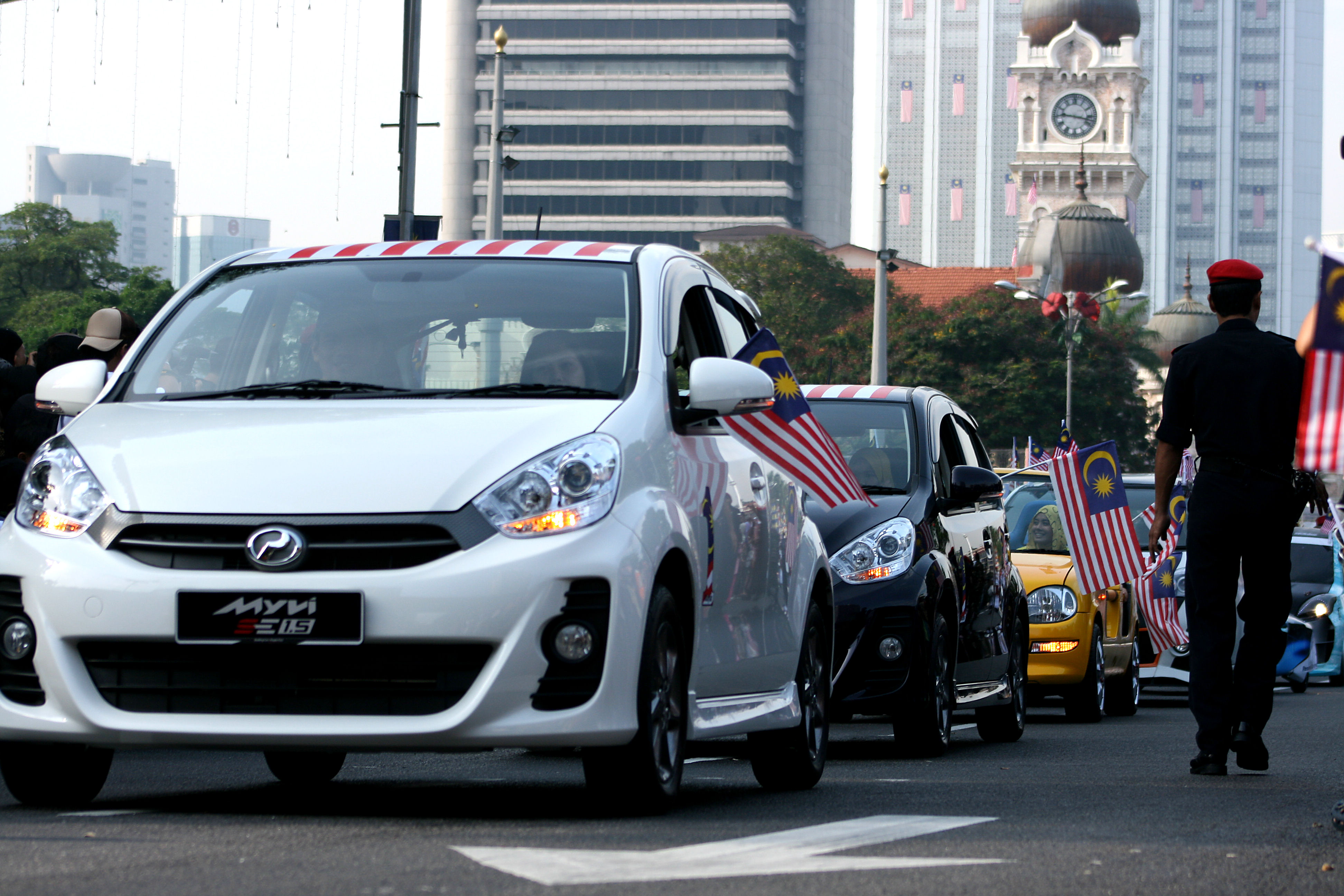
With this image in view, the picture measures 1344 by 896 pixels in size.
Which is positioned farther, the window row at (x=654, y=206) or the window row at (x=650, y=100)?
the window row at (x=650, y=100)

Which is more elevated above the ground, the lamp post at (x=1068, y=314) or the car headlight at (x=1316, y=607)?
the lamp post at (x=1068, y=314)

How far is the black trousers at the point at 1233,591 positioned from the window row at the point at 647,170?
137 m

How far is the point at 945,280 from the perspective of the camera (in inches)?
4818

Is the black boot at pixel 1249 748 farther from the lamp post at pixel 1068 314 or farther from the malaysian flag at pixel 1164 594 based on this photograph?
the lamp post at pixel 1068 314

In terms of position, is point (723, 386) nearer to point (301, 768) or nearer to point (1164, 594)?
point (301, 768)

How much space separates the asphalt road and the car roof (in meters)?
1.68


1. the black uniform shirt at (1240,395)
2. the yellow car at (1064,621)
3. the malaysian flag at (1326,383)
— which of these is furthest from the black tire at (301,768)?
the yellow car at (1064,621)

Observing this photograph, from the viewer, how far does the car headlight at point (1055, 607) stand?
1395cm

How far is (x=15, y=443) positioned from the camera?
894 cm

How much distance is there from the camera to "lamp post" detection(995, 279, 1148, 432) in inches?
2029

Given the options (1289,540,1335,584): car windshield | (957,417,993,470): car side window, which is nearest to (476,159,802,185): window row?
(1289,540,1335,584): car windshield

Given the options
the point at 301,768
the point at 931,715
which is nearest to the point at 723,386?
the point at 301,768

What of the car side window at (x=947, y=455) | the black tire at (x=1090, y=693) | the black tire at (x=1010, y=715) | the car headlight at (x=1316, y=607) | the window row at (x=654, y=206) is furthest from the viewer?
the window row at (x=654, y=206)

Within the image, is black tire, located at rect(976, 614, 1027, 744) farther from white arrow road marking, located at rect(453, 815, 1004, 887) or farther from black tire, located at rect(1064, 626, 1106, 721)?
white arrow road marking, located at rect(453, 815, 1004, 887)
